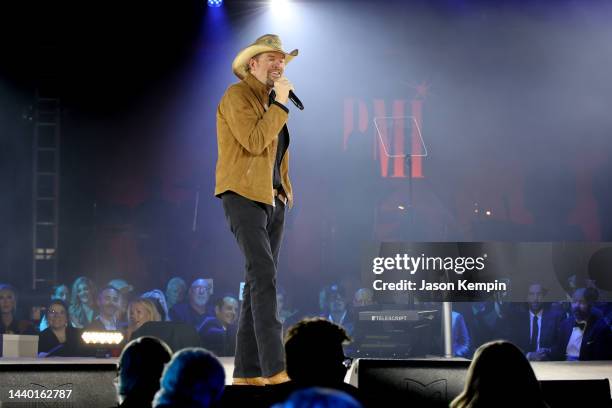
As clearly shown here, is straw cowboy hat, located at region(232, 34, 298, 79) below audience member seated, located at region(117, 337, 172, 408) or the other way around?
the other way around

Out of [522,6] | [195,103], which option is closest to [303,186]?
[195,103]

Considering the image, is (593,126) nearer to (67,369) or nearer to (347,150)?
(347,150)

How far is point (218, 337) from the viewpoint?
25.8ft

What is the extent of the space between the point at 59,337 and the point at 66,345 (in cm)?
23

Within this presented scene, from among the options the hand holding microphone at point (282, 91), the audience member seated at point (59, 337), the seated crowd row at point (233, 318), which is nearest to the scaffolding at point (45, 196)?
the seated crowd row at point (233, 318)

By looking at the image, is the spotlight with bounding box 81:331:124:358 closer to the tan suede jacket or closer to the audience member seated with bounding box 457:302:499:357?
the audience member seated with bounding box 457:302:499:357

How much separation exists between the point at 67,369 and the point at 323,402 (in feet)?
6.50

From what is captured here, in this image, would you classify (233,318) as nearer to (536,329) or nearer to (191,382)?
(536,329)

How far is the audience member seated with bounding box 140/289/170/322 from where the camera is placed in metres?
8.51

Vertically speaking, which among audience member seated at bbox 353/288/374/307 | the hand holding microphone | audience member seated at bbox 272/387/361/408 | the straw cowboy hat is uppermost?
the straw cowboy hat

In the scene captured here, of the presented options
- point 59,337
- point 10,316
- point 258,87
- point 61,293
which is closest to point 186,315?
point 61,293

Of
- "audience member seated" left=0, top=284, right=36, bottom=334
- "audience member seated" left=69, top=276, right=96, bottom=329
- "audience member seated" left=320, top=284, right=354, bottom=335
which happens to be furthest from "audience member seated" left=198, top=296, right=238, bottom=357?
"audience member seated" left=0, top=284, right=36, bottom=334

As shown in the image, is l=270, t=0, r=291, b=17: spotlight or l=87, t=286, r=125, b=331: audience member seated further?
l=270, t=0, r=291, b=17: spotlight

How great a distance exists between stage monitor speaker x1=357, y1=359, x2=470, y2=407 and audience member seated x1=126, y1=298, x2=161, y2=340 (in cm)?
529
